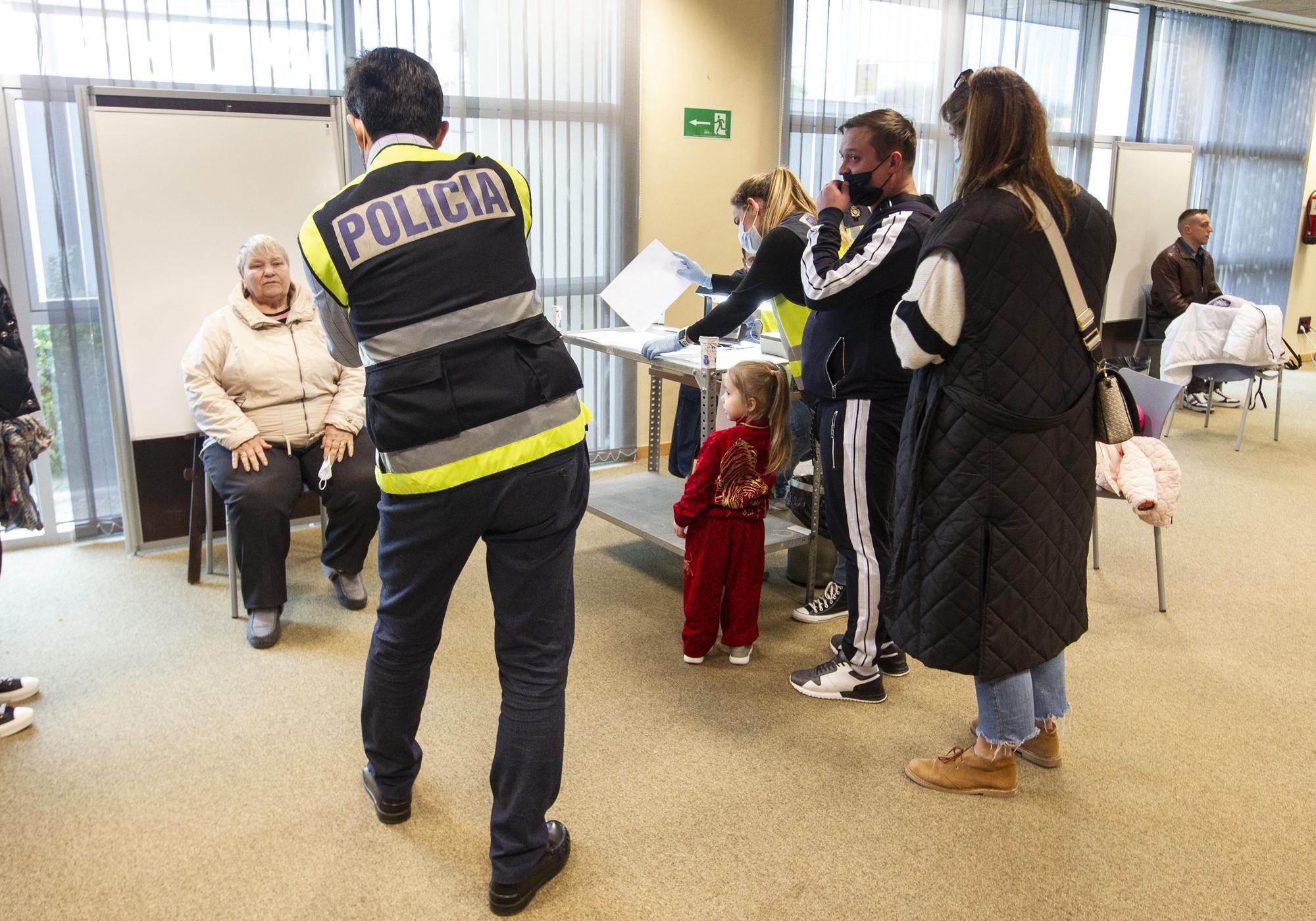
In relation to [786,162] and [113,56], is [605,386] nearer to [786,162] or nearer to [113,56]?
[786,162]

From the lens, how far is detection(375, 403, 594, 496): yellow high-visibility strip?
168cm

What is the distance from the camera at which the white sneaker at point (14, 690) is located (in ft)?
8.52

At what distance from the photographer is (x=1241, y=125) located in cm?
736

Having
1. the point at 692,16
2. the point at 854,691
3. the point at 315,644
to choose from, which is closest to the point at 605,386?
the point at 692,16

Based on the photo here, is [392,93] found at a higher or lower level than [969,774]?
higher

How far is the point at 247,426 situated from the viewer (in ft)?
10.3

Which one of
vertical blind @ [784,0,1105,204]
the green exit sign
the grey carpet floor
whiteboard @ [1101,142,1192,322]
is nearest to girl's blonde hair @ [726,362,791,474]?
the grey carpet floor

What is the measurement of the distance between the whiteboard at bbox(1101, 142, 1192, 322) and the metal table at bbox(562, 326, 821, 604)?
3828mm

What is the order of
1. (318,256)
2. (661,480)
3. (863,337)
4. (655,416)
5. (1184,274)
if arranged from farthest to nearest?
1. (1184,274)
2. (655,416)
3. (661,480)
4. (863,337)
5. (318,256)

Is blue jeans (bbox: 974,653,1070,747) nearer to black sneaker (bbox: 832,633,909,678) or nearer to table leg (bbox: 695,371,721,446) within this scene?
black sneaker (bbox: 832,633,909,678)

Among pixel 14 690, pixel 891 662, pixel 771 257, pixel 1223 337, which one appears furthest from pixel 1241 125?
pixel 14 690

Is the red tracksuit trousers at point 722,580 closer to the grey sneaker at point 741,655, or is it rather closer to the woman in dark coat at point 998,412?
the grey sneaker at point 741,655

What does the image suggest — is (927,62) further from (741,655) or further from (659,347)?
(741,655)

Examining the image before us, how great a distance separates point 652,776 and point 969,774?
718 mm
